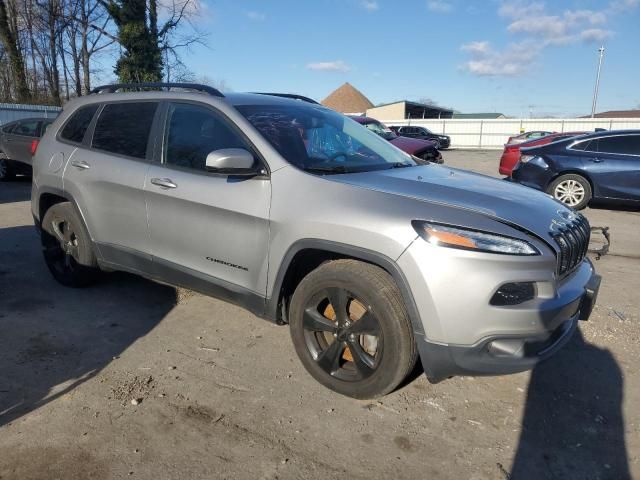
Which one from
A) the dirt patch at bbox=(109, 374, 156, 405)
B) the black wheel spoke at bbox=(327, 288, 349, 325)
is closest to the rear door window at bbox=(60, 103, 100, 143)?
the dirt patch at bbox=(109, 374, 156, 405)

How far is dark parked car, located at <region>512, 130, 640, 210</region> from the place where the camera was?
8.72 metres

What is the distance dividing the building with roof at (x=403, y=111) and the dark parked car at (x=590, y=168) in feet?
159

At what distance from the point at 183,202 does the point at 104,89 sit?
1852 mm

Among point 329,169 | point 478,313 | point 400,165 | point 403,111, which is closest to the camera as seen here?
point 478,313

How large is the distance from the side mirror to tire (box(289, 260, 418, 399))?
2.49 feet

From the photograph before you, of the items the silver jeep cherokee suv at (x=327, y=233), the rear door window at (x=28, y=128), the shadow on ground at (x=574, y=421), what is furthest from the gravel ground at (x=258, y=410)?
the rear door window at (x=28, y=128)

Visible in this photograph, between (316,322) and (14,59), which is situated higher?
(14,59)

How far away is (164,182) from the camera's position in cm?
354

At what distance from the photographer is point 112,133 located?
4098 mm

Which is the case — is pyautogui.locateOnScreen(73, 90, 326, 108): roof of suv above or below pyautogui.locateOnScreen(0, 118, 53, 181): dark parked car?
above

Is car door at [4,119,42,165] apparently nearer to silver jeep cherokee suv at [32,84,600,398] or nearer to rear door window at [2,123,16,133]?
rear door window at [2,123,16,133]

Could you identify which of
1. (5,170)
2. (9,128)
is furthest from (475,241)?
(9,128)

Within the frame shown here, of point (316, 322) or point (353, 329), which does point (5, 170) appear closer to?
point (316, 322)

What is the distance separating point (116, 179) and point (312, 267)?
1.79 metres
